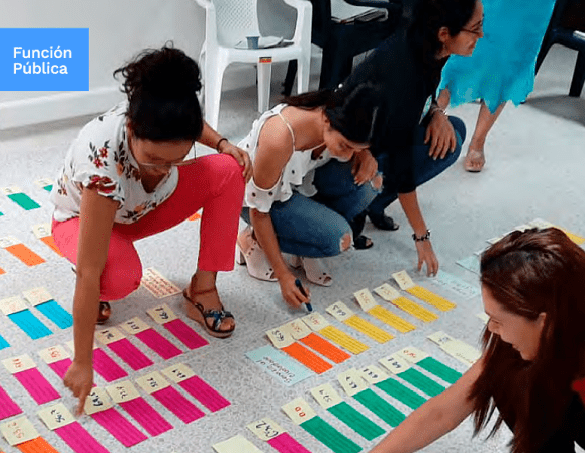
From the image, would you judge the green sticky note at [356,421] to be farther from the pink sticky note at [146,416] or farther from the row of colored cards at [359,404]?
the pink sticky note at [146,416]

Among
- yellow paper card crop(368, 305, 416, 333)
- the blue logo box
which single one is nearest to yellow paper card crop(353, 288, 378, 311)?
yellow paper card crop(368, 305, 416, 333)

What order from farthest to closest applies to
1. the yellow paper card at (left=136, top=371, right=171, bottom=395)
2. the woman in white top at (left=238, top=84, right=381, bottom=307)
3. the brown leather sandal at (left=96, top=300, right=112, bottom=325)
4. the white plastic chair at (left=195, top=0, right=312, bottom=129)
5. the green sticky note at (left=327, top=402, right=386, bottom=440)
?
the white plastic chair at (left=195, top=0, right=312, bottom=129) < the brown leather sandal at (left=96, top=300, right=112, bottom=325) < the woman in white top at (left=238, top=84, right=381, bottom=307) < the yellow paper card at (left=136, top=371, right=171, bottom=395) < the green sticky note at (left=327, top=402, right=386, bottom=440)

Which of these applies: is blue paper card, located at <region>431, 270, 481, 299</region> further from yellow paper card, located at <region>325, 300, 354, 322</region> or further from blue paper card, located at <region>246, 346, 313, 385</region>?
blue paper card, located at <region>246, 346, 313, 385</region>

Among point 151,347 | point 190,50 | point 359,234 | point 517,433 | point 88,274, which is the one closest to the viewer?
point 517,433

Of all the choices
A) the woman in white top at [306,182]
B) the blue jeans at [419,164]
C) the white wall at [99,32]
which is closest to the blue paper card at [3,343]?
the woman in white top at [306,182]

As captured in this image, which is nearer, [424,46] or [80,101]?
[424,46]

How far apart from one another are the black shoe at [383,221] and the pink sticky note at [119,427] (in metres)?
1.26

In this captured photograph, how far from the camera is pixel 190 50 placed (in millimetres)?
4023

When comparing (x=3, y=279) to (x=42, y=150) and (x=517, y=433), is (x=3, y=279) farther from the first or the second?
(x=517, y=433)

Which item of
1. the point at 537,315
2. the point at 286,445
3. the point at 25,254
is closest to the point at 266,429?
the point at 286,445

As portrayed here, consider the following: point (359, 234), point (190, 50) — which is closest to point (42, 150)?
point (190, 50)

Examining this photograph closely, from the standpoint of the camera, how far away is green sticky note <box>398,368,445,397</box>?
2.18m

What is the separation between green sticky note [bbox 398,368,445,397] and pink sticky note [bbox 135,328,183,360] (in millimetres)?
602

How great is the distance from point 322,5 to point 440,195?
112cm
